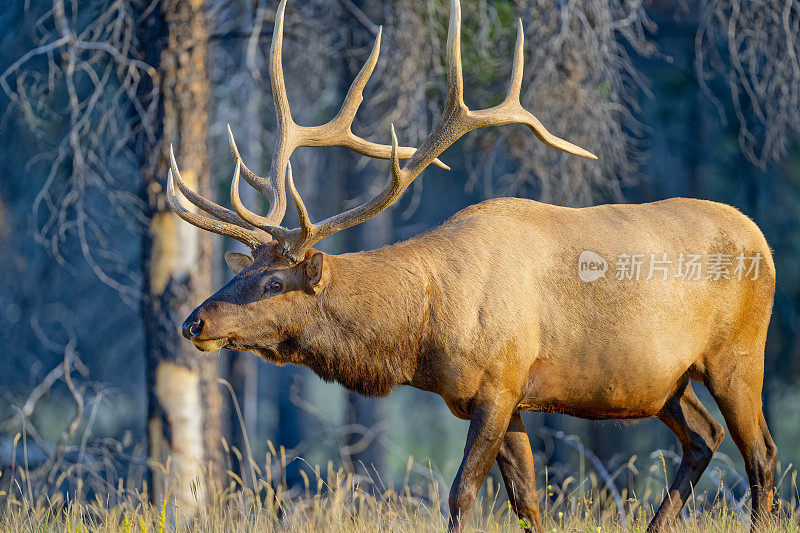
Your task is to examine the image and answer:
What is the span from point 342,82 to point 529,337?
526cm

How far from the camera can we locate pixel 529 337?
4539 millimetres

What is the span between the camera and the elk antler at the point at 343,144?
4367mm

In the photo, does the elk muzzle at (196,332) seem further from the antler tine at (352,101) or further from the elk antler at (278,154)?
the antler tine at (352,101)

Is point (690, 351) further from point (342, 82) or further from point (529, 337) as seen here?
point (342, 82)

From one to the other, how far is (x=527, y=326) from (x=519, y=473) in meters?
0.78

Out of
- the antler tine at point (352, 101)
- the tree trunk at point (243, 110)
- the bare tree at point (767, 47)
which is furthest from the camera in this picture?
the tree trunk at point (243, 110)

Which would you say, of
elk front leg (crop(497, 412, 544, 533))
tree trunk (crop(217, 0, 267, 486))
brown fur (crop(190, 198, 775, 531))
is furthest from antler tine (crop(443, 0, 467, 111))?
tree trunk (crop(217, 0, 267, 486))

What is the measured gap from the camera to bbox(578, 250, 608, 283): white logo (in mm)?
4746

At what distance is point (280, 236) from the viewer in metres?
4.39

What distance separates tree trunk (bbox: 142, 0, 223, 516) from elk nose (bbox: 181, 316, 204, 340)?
2.19 meters

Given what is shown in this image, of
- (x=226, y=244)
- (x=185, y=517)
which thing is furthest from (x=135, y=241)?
(x=185, y=517)

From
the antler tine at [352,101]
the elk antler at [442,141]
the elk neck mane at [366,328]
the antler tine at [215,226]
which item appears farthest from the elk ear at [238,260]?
the antler tine at [352,101]

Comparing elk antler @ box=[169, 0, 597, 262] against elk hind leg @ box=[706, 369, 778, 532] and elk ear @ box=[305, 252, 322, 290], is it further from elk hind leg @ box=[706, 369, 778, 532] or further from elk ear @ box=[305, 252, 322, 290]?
elk hind leg @ box=[706, 369, 778, 532]

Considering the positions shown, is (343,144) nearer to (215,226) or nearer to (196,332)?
(215,226)
